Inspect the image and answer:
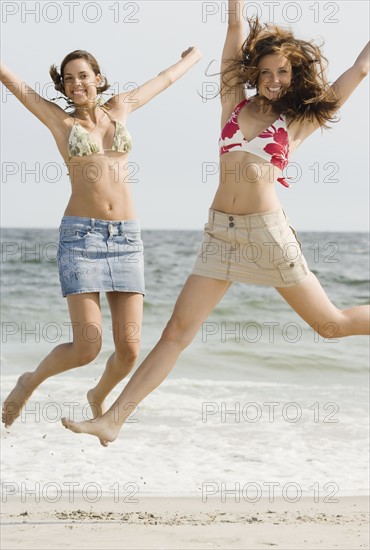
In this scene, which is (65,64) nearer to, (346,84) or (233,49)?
(233,49)

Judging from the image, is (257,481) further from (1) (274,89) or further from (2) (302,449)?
(1) (274,89)

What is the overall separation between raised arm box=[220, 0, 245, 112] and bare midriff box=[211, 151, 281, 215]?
307 mm

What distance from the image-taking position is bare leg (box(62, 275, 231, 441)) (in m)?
4.58

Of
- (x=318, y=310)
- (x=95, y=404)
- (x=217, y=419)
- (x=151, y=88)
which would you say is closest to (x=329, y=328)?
(x=318, y=310)

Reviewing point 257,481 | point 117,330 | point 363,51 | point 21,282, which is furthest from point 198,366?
point 21,282

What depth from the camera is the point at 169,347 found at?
464 centimetres

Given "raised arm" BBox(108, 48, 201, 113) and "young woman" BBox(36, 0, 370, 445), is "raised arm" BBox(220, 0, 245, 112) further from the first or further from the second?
"raised arm" BBox(108, 48, 201, 113)

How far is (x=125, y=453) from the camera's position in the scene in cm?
803

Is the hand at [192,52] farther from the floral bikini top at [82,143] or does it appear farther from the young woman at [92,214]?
the floral bikini top at [82,143]

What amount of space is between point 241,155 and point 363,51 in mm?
856

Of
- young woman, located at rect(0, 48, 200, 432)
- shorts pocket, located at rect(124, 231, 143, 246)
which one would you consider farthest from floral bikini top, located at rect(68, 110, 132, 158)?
shorts pocket, located at rect(124, 231, 143, 246)

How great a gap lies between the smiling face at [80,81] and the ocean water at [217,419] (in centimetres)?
315

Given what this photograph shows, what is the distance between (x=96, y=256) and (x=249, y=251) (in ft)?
3.18

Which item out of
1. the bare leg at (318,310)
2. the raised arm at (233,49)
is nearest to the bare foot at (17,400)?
the bare leg at (318,310)
